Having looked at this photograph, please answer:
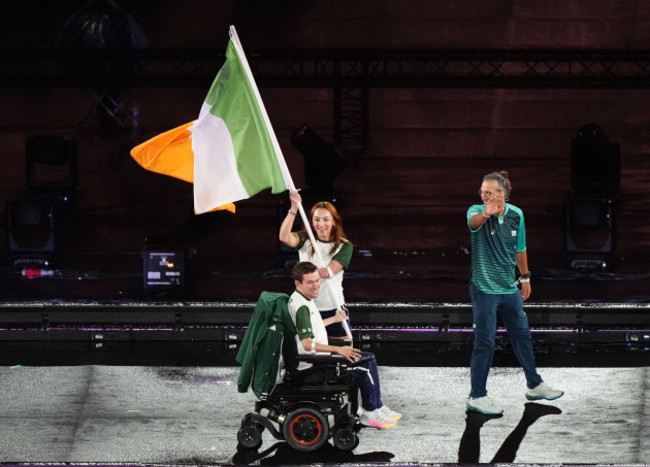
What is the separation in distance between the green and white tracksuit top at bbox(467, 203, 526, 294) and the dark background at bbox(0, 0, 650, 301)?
6529 mm

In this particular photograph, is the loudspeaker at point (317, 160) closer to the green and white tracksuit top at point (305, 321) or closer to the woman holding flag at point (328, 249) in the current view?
the woman holding flag at point (328, 249)

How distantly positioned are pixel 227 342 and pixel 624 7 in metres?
7.42

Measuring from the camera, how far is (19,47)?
540 inches

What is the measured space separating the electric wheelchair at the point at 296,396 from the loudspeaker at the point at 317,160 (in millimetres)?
7386

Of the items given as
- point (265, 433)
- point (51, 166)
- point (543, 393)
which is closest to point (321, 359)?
point (265, 433)

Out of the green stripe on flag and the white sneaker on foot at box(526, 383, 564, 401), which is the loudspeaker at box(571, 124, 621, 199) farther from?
the green stripe on flag

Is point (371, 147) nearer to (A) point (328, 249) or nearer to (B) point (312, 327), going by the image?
(A) point (328, 249)

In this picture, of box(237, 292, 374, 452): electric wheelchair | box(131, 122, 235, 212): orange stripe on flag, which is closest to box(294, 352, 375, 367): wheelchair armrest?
box(237, 292, 374, 452): electric wheelchair

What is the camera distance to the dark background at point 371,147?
13.6 meters

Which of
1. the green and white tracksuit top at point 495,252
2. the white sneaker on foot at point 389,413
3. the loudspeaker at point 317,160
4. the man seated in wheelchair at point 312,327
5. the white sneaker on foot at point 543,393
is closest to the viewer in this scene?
the man seated in wheelchair at point 312,327

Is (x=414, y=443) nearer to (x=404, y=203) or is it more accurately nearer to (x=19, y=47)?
(x=404, y=203)

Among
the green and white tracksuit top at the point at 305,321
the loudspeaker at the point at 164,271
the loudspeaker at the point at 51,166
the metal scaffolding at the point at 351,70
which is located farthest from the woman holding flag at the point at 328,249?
the loudspeaker at the point at 51,166

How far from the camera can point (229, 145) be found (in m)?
6.32

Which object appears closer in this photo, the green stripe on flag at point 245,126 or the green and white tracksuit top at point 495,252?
the green stripe on flag at point 245,126
